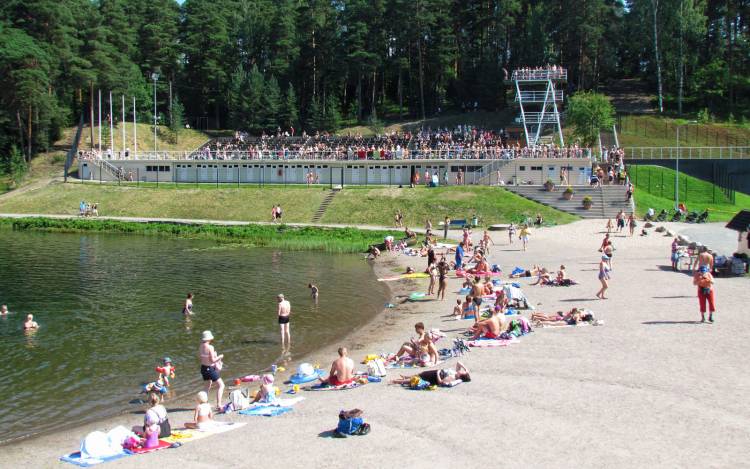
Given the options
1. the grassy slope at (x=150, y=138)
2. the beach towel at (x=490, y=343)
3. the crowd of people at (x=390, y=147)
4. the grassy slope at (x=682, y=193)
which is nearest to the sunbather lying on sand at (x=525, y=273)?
the beach towel at (x=490, y=343)

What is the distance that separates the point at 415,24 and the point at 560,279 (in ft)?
192

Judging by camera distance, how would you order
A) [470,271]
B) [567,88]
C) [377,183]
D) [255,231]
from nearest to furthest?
Answer: [470,271] → [255,231] → [377,183] → [567,88]

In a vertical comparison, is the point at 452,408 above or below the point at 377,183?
below

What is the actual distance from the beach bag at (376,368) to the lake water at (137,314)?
11.8ft

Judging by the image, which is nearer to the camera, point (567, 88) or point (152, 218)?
point (152, 218)

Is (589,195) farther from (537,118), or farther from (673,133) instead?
(673,133)

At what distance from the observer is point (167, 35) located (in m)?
92.8

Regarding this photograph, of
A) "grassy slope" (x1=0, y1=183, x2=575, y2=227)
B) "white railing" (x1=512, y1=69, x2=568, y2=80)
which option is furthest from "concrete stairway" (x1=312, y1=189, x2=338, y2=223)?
"white railing" (x1=512, y1=69, x2=568, y2=80)

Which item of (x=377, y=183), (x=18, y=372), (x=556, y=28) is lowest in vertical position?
(x=18, y=372)

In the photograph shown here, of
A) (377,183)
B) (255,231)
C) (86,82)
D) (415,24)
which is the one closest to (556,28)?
(415,24)

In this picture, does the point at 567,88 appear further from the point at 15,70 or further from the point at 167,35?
the point at 15,70

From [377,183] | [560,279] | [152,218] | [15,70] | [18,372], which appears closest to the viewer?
[18,372]

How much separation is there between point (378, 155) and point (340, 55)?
75.7 ft

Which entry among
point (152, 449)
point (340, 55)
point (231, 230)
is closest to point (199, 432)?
point (152, 449)
